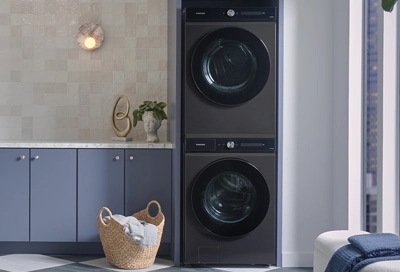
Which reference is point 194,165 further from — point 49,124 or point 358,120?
point 49,124

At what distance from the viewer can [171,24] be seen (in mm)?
5117

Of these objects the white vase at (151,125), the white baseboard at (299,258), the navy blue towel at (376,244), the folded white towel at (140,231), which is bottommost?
the white baseboard at (299,258)

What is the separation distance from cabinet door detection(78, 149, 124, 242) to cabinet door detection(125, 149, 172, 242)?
7 centimetres

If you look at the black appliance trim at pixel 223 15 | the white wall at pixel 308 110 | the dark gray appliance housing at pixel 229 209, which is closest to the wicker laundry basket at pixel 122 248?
the dark gray appliance housing at pixel 229 209

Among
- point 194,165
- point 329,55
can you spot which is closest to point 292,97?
point 329,55

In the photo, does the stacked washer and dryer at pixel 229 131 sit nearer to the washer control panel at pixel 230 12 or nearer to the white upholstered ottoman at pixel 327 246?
the washer control panel at pixel 230 12

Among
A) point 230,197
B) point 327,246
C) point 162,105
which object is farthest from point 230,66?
point 327,246

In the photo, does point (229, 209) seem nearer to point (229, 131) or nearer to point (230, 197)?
point (230, 197)

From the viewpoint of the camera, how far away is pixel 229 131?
4609 millimetres

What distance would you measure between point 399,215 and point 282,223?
990mm

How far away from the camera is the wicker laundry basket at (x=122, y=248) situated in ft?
14.8

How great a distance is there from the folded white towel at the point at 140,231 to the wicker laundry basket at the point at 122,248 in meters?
0.03

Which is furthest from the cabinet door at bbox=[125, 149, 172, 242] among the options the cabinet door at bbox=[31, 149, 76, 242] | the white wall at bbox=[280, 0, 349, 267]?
the white wall at bbox=[280, 0, 349, 267]

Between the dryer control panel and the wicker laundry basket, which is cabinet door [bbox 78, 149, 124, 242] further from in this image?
the dryer control panel
